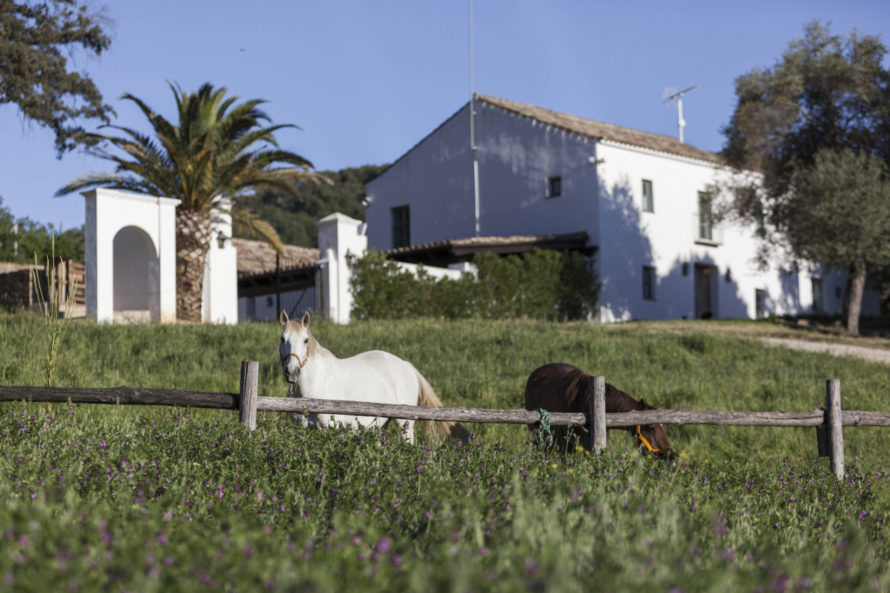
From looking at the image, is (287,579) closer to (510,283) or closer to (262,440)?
(262,440)

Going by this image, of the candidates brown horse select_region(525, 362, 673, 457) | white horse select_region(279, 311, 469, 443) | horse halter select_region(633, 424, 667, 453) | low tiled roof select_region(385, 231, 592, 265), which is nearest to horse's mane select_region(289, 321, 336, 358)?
white horse select_region(279, 311, 469, 443)

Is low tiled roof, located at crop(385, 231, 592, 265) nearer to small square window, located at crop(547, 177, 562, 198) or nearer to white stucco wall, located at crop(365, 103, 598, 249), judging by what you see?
white stucco wall, located at crop(365, 103, 598, 249)

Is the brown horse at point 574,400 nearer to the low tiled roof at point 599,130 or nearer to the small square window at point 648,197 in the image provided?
the low tiled roof at point 599,130

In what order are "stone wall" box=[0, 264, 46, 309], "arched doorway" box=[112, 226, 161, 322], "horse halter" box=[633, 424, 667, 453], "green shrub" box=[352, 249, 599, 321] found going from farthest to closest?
"arched doorway" box=[112, 226, 161, 322], "green shrub" box=[352, 249, 599, 321], "stone wall" box=[0, 264, 46, 309], "horse halter" box=[633, 424, 667, 453]

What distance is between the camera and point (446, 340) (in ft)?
52.1

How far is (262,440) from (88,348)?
792cm

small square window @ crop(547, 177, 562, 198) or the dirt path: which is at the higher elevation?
small square window @ crop(547, 177, 562, 198)

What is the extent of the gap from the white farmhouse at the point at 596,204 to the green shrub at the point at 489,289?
4.27ft

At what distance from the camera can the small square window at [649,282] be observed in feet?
91.0

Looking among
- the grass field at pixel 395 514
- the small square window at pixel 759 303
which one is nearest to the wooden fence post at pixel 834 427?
the grass field at pixel 395 514

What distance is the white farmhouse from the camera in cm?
2666

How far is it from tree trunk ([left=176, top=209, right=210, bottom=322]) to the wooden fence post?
14063 mm

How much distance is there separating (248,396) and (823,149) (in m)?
22.0

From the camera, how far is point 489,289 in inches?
899
